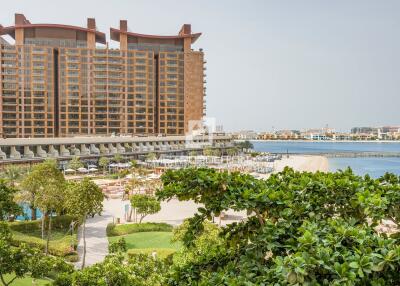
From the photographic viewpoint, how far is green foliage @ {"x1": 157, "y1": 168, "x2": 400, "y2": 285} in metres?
4.00

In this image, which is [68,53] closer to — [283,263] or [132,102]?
[132,102]

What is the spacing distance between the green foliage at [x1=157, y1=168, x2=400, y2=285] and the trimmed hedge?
20.9 metres

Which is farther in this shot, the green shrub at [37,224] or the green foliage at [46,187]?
the green shrub at [37,224]

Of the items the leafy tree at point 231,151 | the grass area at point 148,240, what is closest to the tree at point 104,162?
the grass area at point 148,240

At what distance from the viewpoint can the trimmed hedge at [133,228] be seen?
26.2 meters

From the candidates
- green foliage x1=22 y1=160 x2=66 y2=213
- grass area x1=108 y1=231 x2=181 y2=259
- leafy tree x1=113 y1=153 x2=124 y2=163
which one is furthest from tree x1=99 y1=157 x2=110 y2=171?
green foliage x1=22 y1=160 x2=66 y2=213

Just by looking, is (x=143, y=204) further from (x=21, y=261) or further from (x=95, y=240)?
(x=21, y=261)

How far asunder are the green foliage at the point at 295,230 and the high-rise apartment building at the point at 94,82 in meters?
81.5

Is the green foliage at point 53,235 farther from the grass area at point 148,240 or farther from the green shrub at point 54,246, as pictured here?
the grass area at point 148,240

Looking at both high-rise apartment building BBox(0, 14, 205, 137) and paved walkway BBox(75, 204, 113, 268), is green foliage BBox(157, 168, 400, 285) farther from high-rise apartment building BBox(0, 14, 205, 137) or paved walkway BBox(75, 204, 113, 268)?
high-rise apartment building BBox(0, 14, 205, 137)

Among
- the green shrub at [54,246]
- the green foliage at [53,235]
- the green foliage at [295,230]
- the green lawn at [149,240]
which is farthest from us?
the green lawn at [149,240]

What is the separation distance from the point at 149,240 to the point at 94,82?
69.3 m

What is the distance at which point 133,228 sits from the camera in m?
26.9

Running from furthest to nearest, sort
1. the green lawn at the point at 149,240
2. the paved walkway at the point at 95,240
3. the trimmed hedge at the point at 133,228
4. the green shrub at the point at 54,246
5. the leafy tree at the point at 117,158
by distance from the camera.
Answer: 1. the leafy tree at the point at 117,158
2. the trimmed hedge at the point at 133,228
3. the green lawn at the point at 149,240
4. the paved walkway at the point at 95,240
5. the green shrub at the point at 54,246
